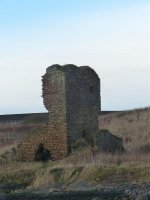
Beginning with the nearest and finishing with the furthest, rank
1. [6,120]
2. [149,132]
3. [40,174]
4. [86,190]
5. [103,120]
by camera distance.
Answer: [86,190]
[40,174]
[149,132]
[103,120]
[6,120]

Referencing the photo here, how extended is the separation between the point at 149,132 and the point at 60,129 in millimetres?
11210

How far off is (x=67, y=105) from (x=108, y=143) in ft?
8.48

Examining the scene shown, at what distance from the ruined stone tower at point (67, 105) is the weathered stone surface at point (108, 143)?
3.18 feet

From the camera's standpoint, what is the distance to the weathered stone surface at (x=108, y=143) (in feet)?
91.3

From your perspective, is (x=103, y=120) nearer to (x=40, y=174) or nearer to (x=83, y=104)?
(x=83, y=104)

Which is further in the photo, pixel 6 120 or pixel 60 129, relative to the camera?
pixel 6 120

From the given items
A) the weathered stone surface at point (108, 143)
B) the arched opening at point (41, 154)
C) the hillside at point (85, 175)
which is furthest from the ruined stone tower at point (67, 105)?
the hillside at point (85, 175)

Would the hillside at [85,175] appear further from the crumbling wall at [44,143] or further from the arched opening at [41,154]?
the arched opening at [41,154]

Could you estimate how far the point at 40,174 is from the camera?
24.8 metres

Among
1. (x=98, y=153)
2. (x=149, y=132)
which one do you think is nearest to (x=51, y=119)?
(x=98, y=153)

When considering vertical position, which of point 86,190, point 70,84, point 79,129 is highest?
point 70,84

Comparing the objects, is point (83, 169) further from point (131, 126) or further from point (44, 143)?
point (131, 126)

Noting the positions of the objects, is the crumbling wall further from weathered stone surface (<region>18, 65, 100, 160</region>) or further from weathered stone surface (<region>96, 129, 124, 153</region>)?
weathered stone surface (<region>96, 129, 124, 153</region>)

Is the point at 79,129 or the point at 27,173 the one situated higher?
the point at 79,129
